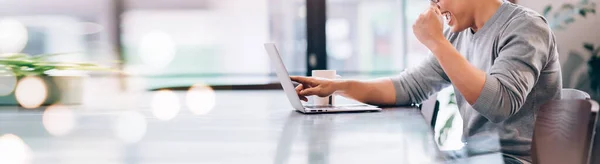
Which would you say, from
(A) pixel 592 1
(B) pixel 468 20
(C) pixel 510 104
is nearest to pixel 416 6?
(A) pixel 592 1

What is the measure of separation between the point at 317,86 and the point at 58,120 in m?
0.66

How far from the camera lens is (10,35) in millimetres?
5109

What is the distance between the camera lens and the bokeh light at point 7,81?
1.62 meters

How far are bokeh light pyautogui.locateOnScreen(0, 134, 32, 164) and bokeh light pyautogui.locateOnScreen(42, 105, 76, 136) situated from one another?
97 mm

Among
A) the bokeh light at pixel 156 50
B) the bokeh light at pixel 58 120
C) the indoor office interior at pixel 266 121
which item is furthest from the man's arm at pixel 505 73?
the bokeh light at pixel 156 50

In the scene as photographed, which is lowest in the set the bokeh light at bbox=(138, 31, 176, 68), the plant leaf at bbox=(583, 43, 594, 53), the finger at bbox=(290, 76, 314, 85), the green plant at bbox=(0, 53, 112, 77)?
the bokeh light at bbox=(138, 31, 176, 68)

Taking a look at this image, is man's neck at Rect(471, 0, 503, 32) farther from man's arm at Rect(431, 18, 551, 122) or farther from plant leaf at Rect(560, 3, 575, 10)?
plant leaf at Rect(560, 3, 575, 10)

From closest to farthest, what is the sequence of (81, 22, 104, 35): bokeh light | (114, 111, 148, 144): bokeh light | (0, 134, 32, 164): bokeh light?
(0, 134, 32, 164): bokeh light < (114, 111, 148, 144): bokeh light < (81, 22, 104, 35): bokeh light

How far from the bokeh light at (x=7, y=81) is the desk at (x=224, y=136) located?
0.31 feet

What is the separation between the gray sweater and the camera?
1.36 metres

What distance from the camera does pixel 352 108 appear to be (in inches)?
61.0

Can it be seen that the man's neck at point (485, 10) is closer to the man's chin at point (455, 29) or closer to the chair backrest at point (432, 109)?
the man's chin at point (455, 29)

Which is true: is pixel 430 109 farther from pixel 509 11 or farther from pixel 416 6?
pixel 416 6

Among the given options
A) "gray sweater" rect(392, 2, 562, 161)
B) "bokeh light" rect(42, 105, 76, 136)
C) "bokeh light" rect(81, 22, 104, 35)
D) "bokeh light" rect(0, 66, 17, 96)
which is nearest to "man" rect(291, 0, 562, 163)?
"gray sweater" rect(392, 2, 562, 161)
